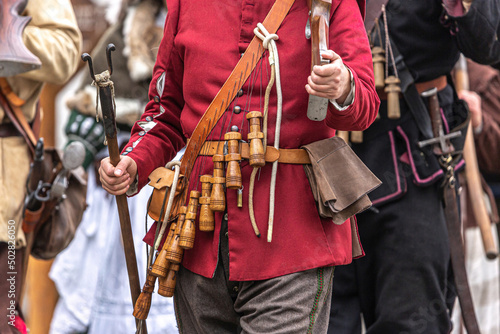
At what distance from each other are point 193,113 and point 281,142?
0.33 m

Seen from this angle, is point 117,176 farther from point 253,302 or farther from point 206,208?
point 253,302

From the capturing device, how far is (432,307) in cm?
312

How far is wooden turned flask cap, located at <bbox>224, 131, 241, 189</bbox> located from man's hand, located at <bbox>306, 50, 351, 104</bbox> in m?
0.32

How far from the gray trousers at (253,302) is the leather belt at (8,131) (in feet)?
5.09

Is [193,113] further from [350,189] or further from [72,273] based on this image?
[72,273]

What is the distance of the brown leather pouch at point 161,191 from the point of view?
7.79ft

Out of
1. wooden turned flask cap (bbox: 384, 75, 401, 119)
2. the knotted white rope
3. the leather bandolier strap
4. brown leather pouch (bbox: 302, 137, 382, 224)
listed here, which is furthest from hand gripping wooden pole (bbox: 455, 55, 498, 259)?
the knotted white rope

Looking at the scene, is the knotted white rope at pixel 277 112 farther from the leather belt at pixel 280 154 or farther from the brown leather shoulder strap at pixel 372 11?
the brown leather shoulder strap at pixel 372 11

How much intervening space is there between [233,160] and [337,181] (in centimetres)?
31

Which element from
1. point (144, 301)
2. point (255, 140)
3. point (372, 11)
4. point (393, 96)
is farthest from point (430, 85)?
point (144, 301)

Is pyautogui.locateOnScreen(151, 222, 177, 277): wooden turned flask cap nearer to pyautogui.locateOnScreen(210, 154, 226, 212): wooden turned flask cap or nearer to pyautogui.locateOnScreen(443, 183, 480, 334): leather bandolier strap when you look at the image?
pyautogui.locateOnScreen(210, 154, 226, 212): wooden turned flask cap

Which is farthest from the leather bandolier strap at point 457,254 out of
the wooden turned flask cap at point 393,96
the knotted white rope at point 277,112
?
the knotted white rope at point 277,112

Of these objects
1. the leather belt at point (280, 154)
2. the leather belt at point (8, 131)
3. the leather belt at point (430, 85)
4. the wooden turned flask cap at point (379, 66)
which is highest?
the wooden turned flask cap at point (379, 66)

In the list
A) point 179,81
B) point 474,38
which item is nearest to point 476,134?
point 474,38
